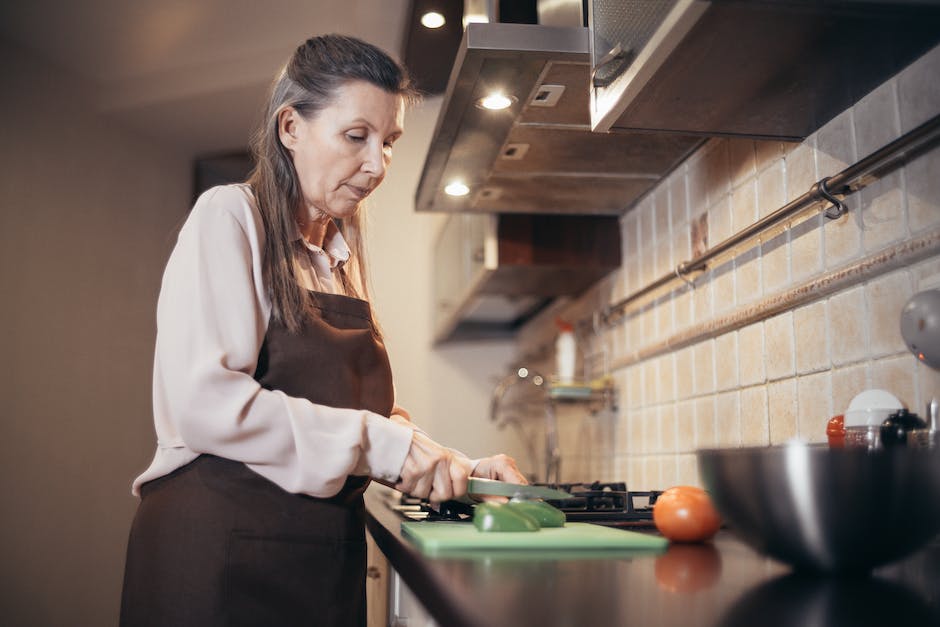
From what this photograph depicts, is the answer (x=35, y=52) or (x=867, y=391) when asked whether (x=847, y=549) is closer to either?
(x=867, y=391)

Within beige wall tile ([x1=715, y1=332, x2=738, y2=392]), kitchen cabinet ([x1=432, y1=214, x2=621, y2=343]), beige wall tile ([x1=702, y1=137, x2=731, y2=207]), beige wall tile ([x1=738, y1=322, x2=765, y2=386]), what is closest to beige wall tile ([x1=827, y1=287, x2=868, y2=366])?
beige wall tile ([x1=738, y1=322, x2=765, y2=386])

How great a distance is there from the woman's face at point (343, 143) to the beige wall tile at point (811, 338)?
0.71 metres

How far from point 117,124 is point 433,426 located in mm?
1896

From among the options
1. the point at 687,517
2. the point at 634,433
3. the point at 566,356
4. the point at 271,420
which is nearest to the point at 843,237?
the point at 687,517

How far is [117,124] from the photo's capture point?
350cm

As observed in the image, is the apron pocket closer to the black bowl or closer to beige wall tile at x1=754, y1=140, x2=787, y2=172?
the black bowl

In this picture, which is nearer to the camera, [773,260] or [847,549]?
[847,549]

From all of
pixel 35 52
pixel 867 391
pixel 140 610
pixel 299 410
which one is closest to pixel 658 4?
pixel 867 391

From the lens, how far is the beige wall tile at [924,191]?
1.02 m

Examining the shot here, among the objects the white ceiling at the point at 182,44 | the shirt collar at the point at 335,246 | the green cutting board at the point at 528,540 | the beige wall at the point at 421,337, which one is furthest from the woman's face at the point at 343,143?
the beige wall at the point at 421,337

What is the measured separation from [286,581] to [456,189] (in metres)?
1.11

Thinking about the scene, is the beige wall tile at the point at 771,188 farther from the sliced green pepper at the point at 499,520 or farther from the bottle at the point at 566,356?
the bottle at the point at 566,356

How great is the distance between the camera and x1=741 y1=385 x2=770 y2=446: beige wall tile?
1.47 m

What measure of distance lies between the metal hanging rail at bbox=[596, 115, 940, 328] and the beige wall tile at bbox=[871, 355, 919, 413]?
24 cm
